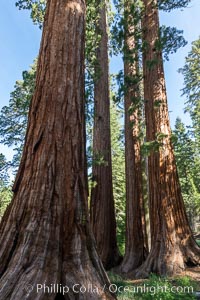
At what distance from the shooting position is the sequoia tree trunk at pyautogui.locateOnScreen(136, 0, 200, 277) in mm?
5488

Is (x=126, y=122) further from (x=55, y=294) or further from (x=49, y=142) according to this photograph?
(x=55, y=294)

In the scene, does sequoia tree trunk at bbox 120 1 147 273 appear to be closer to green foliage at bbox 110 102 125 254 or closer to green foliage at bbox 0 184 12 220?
green foliage at bbox 0 184 12 220

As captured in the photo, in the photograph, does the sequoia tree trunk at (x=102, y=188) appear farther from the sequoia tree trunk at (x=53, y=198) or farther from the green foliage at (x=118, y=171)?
the green foliage at (x=118, y=171)

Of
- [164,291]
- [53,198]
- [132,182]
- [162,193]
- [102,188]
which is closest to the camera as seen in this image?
[53,198]

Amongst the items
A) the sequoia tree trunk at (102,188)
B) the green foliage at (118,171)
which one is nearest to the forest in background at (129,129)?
the sequoia tree trunk at (102,188)

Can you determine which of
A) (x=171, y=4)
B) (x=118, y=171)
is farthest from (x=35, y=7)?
(x=118, y=171)

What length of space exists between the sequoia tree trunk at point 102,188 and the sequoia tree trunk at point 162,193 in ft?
6.57

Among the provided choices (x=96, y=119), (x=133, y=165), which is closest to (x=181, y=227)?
(x=133, y=165)

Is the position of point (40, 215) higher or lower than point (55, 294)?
higher

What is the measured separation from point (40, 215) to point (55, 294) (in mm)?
764

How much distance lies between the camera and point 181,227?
5824mm

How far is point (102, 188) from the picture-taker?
8555mm

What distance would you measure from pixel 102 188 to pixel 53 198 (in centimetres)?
560

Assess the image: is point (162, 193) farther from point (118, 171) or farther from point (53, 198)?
point (118, 171)
